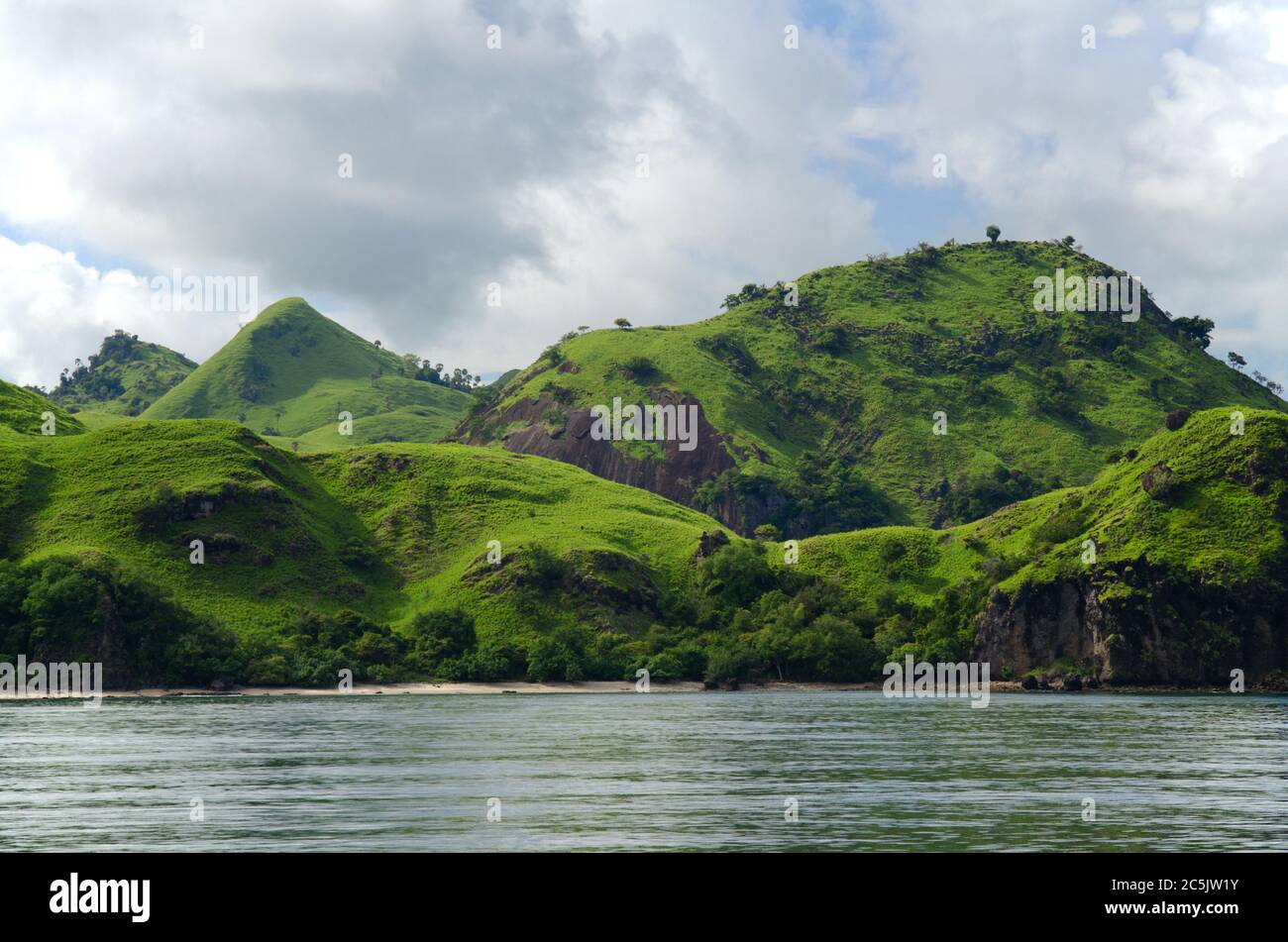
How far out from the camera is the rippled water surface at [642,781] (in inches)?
2085

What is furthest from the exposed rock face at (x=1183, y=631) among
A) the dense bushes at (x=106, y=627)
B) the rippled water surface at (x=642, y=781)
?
the dense bushes at (x=106, y=627)

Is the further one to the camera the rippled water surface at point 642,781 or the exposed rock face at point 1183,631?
the exposed rock face at point 1183,631

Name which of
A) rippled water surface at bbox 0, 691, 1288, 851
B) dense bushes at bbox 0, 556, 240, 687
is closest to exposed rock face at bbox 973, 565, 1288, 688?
rippled water surface at bbox 0, 691, 1288, 851

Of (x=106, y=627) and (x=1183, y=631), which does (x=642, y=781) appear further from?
(x=1183, y=631)

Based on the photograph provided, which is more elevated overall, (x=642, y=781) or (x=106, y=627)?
(x=106, y=627)

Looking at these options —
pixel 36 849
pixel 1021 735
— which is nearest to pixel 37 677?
pixel 1021 735

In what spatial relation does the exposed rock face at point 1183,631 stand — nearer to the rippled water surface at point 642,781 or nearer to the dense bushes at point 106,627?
the rippled water surface at point 642,781

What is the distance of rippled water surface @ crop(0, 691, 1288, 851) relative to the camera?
53.0 m

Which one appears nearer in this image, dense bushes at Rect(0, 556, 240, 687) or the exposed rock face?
dense bushes at Rect(0, 556, 240, 687)

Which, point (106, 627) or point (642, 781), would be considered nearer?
point (642, 781)

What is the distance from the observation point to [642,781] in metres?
73.6

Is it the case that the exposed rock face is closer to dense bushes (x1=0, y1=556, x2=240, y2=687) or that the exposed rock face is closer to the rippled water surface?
the rippled water surface

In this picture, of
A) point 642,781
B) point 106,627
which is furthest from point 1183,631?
point 106,627
